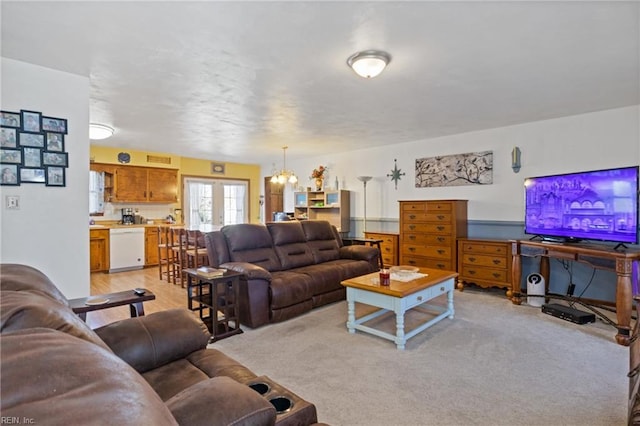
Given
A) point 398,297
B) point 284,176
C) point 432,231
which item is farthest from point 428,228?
point 284,176

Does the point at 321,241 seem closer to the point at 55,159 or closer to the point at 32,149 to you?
the point at 55,159

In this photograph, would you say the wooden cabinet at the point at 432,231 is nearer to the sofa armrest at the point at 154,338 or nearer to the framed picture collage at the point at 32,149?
the sofa armrest at the point at 154,338

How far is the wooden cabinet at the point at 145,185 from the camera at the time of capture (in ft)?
21.8

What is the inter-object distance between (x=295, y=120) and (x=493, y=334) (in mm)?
3450

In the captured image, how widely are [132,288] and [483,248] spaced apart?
5.31m

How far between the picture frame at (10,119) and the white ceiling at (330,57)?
1.49 ft

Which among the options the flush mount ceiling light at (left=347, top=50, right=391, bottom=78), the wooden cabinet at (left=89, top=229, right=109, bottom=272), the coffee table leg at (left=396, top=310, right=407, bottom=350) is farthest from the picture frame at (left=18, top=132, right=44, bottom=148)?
the wooden cabinet at (left=89, top=229, right=109, bottom=272)

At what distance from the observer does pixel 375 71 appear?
262 cm

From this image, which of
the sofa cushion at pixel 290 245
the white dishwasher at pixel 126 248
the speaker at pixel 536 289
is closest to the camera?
the speaker at pixel 536 289

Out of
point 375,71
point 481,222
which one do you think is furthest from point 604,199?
point 375,71

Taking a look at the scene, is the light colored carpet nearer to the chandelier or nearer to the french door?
the chandelier

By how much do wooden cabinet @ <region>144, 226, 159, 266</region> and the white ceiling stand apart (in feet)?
9.34

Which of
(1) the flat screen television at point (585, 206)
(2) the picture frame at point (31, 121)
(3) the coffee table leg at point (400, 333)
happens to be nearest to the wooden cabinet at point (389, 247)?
(1) the flat screen television at point (585, 206)

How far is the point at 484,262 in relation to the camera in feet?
15.1
